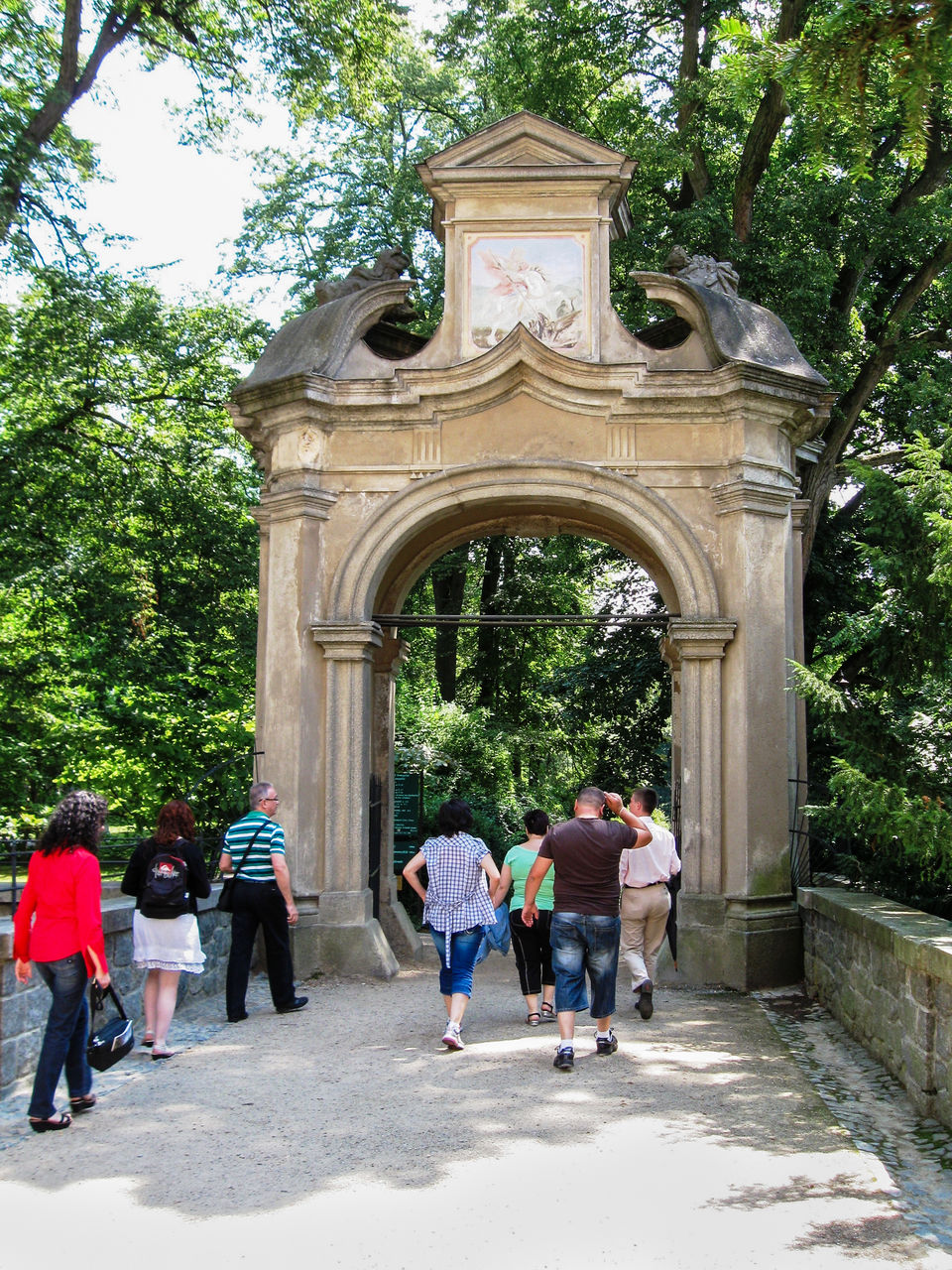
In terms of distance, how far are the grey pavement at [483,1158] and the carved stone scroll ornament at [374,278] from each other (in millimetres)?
6151

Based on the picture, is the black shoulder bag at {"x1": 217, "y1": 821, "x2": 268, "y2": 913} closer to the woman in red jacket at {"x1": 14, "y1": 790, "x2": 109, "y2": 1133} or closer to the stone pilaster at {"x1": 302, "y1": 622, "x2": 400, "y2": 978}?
the stone pilaster at {"x1": 302, "y1": 622, "x2": 400, "y2": 978}

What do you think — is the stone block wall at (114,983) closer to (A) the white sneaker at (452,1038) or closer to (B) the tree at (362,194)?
(A) the white sneaker at (452,1038)

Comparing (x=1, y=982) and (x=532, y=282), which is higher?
(x=532, y=282)

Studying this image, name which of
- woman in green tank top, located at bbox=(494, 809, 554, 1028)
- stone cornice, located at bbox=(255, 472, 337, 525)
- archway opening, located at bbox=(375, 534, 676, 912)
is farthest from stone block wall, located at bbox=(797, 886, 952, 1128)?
archway opening, located at bbox=(375, 534, 676, 912)

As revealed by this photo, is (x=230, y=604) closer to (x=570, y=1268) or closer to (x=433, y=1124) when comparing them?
(x=433, y=1124)

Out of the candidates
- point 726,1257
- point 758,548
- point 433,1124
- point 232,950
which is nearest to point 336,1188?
point 433,1124

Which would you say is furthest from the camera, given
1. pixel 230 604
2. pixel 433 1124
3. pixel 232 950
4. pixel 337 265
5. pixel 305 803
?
pixel 337 265

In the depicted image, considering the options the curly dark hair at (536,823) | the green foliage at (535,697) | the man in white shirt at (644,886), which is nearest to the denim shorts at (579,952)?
the curly dark hair at (536,823)

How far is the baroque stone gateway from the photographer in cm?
976

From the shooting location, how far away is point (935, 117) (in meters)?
15.0

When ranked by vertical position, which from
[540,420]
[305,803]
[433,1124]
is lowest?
[433,1124]

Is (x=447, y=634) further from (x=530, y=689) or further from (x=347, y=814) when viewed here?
(x=347, y=814)

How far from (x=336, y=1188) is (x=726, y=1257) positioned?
1.50 m

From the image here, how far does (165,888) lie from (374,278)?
5.93 meters
